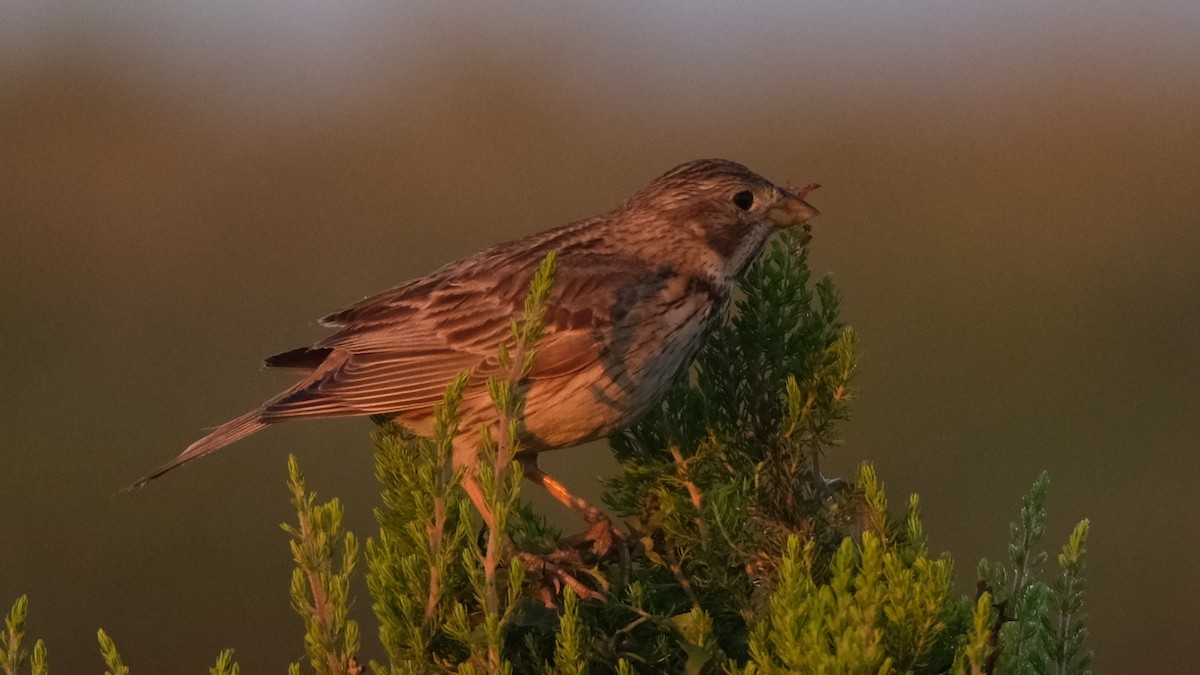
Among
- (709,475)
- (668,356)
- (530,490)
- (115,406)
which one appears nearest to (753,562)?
(709,475)

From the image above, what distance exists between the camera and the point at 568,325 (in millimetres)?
4543

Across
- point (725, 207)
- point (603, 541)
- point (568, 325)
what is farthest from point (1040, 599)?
point (725, 207)

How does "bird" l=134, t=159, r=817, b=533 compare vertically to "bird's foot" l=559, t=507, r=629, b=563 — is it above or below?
above

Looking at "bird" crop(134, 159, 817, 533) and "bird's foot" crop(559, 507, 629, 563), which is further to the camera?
"bird" crop(134, 159, 817, 533)

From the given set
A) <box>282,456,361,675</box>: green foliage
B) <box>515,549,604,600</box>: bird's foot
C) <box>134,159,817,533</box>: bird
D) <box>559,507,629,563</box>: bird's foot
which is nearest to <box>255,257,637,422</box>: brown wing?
<box>134,159,817,533</box>: bird

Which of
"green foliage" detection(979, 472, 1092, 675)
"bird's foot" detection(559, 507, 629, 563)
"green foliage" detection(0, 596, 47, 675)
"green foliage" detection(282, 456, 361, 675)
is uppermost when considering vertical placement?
"green foliage" detection(979, 472, 1092, 675)

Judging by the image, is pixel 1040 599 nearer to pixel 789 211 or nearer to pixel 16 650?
pixel 789 211

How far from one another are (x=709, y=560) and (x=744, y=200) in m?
2.05

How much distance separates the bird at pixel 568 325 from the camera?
14.5 ft

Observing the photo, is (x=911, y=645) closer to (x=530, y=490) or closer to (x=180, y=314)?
(x=530, y=490)

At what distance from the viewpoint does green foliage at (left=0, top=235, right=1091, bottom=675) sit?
262 cm

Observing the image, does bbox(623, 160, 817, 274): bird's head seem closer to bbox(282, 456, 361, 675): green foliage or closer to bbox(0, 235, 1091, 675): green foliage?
bbox(0, 235, 1091, 675): green foliage

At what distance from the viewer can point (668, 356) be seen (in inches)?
173

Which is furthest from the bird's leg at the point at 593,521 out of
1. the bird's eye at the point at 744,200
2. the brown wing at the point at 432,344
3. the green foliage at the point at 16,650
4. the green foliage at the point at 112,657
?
the bird's eye at the point at 744,200
